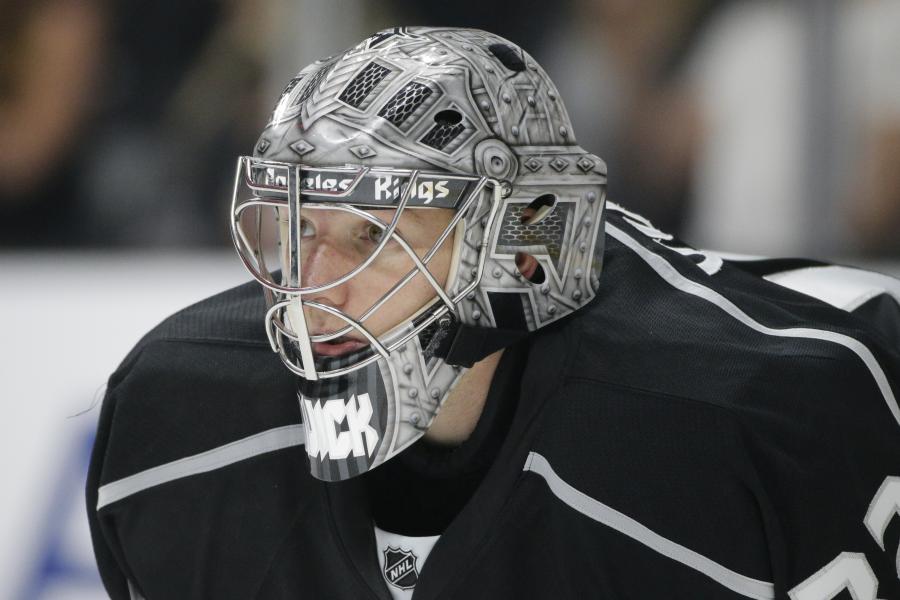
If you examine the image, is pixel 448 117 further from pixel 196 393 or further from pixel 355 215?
pixel 196 393

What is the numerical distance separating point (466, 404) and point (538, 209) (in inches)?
9.8

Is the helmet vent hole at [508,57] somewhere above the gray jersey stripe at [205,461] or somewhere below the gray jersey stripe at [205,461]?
above

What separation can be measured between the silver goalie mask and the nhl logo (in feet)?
0.54

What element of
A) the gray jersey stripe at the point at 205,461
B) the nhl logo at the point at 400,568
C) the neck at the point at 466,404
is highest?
the neck at the point at 466,404

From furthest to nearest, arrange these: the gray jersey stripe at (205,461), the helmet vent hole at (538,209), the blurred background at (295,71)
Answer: the blurred background at (295,71) → the gray jersey stripe at (205,461) → the helmet vent hole at (538,209)

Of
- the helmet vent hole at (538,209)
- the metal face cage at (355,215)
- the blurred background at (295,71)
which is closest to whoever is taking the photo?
the metal face cage at (355,215)

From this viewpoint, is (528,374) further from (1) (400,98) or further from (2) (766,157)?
(2) (766,157)

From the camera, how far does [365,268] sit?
1.41m

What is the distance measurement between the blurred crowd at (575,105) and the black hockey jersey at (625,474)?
125cm

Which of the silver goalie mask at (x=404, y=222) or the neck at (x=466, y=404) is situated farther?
the neck at (x=466, y=404)

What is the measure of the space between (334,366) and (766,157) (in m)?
1.73

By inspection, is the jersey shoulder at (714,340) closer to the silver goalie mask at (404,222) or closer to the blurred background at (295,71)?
the silver goalie mask at (404,222)

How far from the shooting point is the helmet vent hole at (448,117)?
1415 millimetres

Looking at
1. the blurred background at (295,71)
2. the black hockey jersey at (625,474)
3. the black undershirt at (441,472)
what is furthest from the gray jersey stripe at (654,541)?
the blurred background at (295,71)
